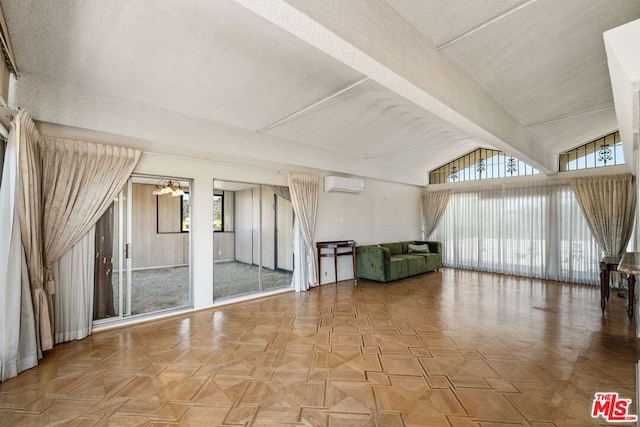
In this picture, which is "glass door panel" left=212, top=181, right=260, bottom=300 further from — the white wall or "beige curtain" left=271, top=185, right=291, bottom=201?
the white wall

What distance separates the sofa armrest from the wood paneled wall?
4.83 metres

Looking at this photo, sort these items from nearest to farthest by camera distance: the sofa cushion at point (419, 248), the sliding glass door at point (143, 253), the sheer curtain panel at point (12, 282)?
the sheer curtain panel at point (12, 282), the sliding glass door at point (143, 253), the sofa cushion at point (419, 248)

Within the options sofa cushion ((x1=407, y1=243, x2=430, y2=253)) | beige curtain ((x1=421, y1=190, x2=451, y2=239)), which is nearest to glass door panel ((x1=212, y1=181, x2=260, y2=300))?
sofa cushion ((x1=407, y1=243, x2=430, y2=253))

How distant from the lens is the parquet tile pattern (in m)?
1.91

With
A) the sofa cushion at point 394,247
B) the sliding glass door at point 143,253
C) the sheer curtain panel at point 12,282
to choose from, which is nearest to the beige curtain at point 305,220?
the sliding glass door at point 143,253

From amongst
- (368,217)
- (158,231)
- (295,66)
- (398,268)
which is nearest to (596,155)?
(398,268)

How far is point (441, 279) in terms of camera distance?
6305mm

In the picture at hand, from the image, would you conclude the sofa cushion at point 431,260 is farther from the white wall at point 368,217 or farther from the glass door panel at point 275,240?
the glass door panel at point 275,240

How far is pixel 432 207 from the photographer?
812 cm

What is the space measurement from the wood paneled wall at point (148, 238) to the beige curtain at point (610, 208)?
9.54m

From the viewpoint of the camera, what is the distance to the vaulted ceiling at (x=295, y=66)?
2.02 metres

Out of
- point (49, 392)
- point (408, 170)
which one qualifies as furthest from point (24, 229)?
point (408, 170)

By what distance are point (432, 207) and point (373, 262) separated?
10.5 feet

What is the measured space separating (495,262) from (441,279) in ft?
5.96
